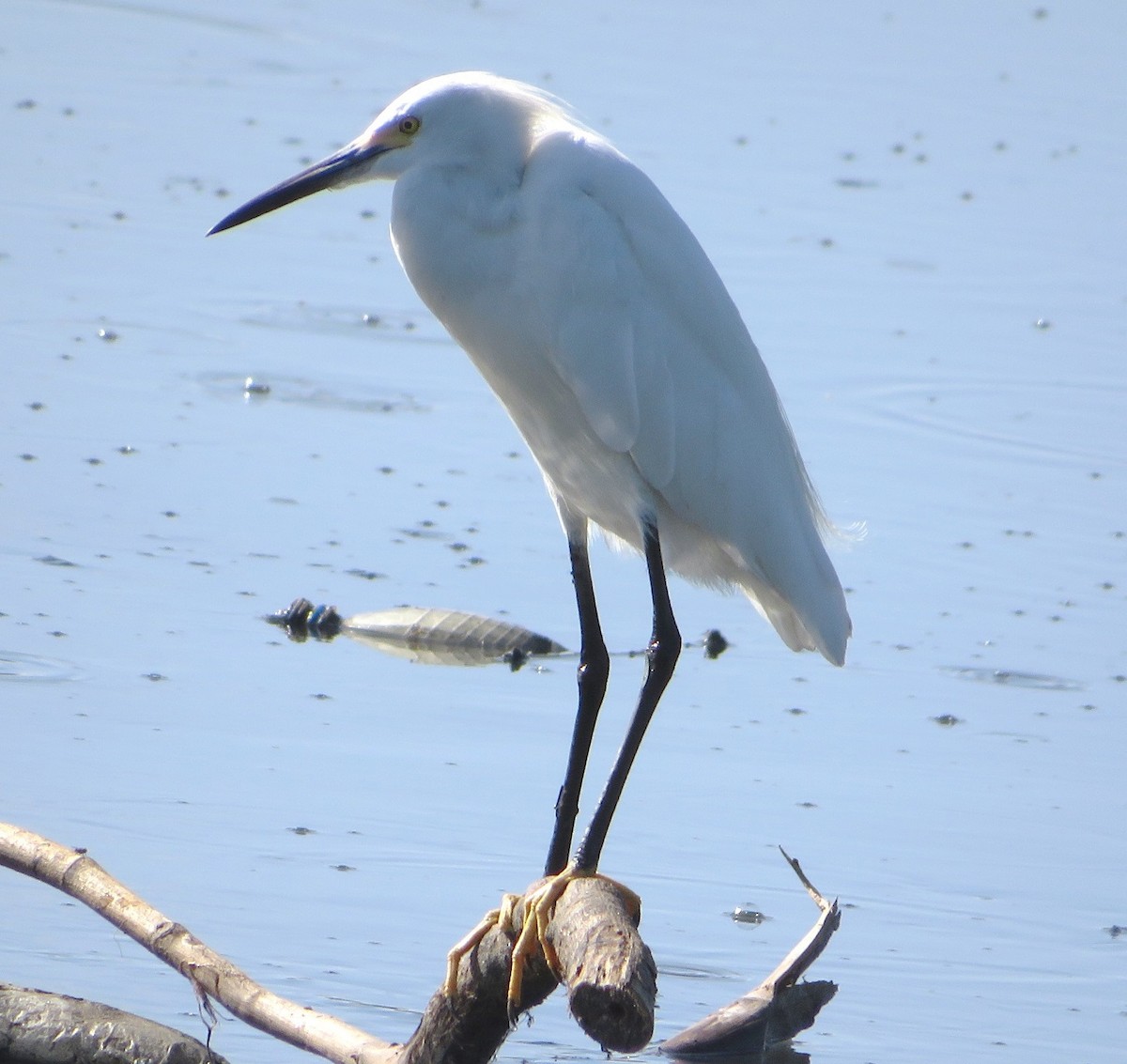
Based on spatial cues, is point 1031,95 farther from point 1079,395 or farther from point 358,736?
point 358,736

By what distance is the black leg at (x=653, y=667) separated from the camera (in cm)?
509

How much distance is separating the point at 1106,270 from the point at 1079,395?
2074 mm

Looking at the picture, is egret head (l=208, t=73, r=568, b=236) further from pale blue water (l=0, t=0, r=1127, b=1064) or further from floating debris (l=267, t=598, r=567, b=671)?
floating debris (l=267, t=598, r=567, b=671)

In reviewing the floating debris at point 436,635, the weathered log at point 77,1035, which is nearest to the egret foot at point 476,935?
the weathered log at point 77,1035

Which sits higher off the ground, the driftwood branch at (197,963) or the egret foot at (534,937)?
the egret foot at (534,937)

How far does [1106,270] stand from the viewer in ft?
40.3

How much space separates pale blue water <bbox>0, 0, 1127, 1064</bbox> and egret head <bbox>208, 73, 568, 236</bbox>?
2.01 metres

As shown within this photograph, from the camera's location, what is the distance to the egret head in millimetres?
4824

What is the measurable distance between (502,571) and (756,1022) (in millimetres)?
3243

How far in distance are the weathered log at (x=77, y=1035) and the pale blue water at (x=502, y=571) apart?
55 centimetres

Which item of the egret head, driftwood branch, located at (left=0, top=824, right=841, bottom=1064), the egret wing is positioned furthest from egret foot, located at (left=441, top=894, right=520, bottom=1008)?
the egret head

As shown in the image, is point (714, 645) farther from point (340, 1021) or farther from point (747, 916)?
point (340, 1021)

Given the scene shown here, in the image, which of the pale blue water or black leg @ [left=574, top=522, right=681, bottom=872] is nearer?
black leg @ [left=574, top=522, right=681, bottom=872]

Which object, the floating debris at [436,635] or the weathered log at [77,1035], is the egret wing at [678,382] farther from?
the floating debris at [436,635]
